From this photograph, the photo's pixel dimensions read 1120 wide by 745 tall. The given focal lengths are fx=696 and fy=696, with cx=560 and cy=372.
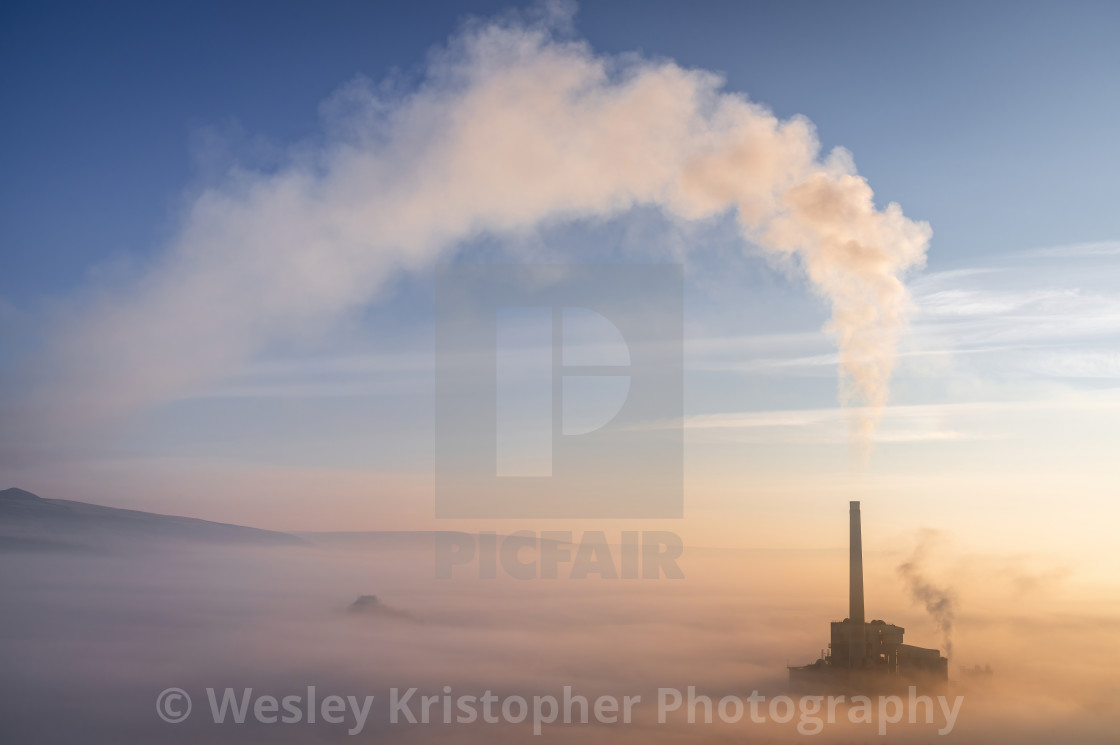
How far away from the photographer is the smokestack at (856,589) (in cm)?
5409

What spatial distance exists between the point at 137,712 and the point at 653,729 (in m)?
125

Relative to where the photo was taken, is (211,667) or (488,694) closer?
(488,694)

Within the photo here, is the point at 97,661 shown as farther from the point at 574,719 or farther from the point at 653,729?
the point at 653,729

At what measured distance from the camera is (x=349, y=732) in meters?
149

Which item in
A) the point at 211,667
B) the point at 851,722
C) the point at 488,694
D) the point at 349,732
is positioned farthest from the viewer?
the point at 211,667

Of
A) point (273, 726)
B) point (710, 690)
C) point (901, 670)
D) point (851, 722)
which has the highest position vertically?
point (901, 670)

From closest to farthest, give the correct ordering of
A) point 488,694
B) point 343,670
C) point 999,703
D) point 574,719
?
1. point 999,703
2. point 574,719
3. point 488,694
4. point 343,670

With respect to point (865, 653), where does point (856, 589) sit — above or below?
above

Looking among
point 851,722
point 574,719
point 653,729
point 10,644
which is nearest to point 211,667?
point 10,644

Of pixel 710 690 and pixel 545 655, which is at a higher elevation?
pixel 710 690

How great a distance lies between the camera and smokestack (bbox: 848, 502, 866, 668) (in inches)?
2130

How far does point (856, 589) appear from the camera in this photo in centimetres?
5478

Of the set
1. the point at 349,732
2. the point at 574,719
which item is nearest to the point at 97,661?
the point at 349,732

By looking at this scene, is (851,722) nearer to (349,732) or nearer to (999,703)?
(999,703)
